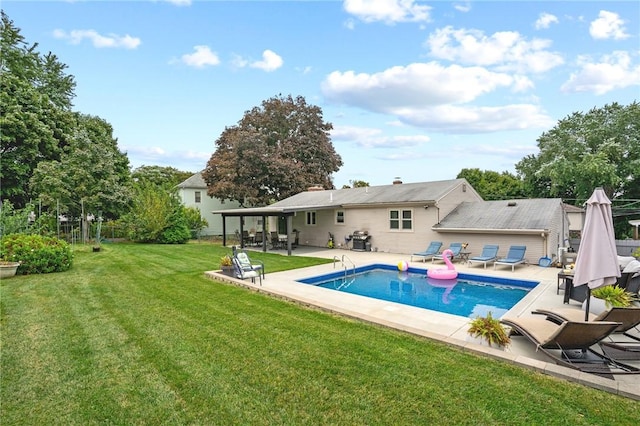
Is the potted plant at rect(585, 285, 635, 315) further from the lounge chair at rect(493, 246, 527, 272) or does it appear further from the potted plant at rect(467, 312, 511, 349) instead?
the lounge chair at rect(493, 246, 527, 272)

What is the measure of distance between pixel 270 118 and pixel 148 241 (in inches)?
591

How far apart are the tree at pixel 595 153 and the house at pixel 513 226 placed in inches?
424

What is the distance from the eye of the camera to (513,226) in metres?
13.6

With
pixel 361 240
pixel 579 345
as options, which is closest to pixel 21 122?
pixel 361 240

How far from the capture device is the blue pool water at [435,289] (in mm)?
8625

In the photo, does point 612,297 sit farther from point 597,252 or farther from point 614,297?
point 597,252

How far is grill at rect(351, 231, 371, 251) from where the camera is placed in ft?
59.8

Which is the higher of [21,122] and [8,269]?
[21,122]

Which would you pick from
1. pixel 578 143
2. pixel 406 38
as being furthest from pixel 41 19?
pixel 578 143

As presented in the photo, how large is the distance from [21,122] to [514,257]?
28.2 m

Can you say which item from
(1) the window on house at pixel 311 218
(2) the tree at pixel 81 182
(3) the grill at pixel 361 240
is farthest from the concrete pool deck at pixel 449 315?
(2) the tree at pixel 81 182

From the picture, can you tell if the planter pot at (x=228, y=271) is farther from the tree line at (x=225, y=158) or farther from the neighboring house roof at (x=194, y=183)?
the neighboring house roof at (x=194, y=183)

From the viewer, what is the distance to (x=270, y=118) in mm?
30641

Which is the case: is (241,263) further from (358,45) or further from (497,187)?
(497,187)
